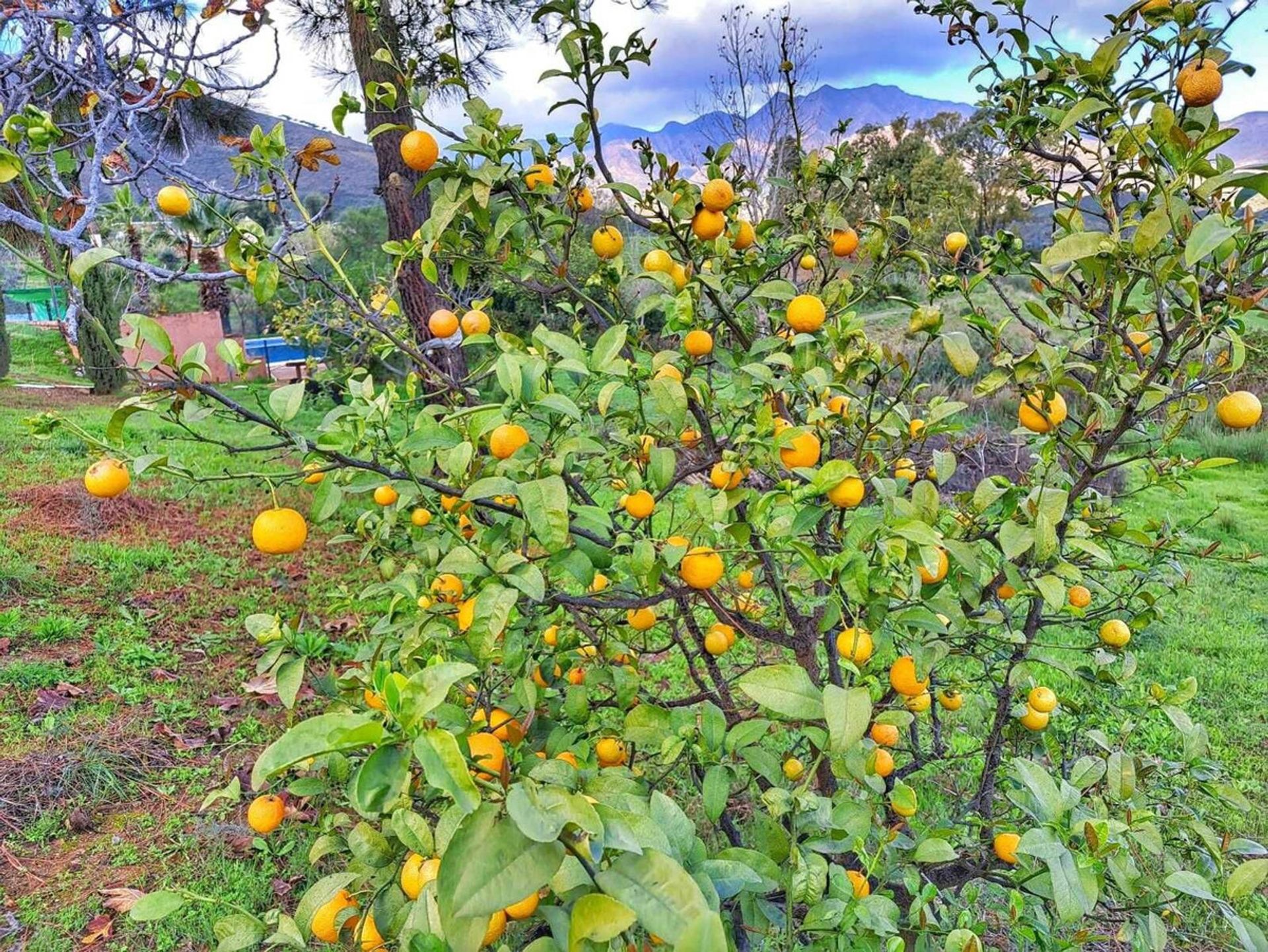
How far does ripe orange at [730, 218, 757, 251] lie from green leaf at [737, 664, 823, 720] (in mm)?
791

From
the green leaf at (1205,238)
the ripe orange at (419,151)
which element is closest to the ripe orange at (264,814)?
the ripe orange at (419,151)

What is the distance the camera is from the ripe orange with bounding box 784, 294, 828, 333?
1.15 meters

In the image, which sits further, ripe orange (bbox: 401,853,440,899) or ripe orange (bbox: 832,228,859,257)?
ripe orange (bbox: 832,228,859,257)

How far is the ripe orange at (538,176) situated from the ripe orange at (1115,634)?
4.30 feet

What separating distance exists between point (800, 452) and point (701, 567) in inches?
8.8

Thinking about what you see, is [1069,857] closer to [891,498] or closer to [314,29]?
[891,498]

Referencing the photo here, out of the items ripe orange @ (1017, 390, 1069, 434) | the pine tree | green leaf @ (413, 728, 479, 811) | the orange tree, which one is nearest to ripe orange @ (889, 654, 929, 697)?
the orange tree

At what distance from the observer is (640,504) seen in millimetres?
1094

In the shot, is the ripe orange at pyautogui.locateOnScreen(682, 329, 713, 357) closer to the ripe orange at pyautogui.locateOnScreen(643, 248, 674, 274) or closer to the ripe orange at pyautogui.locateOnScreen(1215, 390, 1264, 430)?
the ripe orange at pyautogui.locateOnScreen(643, 248, 674, 274)

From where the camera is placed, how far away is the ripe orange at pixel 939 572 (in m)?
0.98

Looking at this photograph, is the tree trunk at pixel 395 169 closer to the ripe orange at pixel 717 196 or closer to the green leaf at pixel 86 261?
the ripe orange at pixel 717 196

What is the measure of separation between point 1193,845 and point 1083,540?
22.2 inches

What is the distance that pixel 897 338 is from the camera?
28.1ft

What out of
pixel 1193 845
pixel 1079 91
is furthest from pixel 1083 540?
pixel 1079 91
